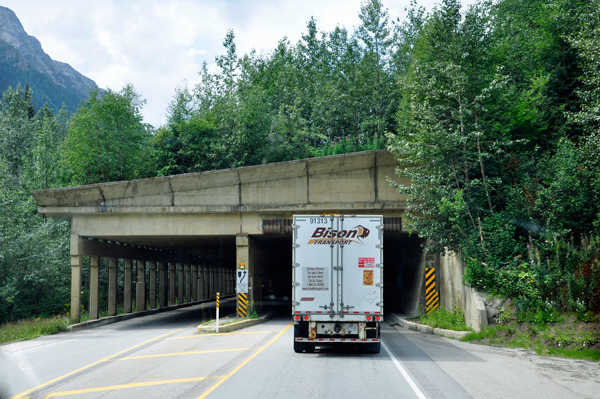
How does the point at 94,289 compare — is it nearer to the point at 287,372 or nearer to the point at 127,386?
the point at 127,386

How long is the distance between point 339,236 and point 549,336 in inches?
265

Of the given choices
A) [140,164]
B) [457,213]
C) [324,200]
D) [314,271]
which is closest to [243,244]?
[324,200]

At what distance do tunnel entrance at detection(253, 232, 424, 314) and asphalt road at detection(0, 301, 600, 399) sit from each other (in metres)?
12.7

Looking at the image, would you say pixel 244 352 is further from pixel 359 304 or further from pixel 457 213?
pixel 457 213

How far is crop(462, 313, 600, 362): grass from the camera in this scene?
12.8 metres

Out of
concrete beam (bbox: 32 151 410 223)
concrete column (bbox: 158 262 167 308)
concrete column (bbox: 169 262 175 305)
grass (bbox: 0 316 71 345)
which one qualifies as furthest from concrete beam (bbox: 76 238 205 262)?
grass (bbox: 0 316 71 345)

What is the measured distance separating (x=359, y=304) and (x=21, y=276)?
1039 inches

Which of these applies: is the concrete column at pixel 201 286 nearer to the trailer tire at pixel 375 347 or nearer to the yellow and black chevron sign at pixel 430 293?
the yellow and black chevron sign at pixel 430 293

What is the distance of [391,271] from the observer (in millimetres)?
39688

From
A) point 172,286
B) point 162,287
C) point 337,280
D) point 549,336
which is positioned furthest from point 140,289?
point 549,336

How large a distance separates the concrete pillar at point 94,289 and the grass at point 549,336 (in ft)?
65.7

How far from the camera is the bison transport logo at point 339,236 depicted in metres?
12.5

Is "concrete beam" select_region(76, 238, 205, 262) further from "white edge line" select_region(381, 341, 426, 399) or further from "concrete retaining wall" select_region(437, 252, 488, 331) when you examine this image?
"white edge line" select_region(381, 341, 426, 399)

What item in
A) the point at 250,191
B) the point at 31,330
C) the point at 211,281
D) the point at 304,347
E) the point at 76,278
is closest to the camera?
the point at 304,347
